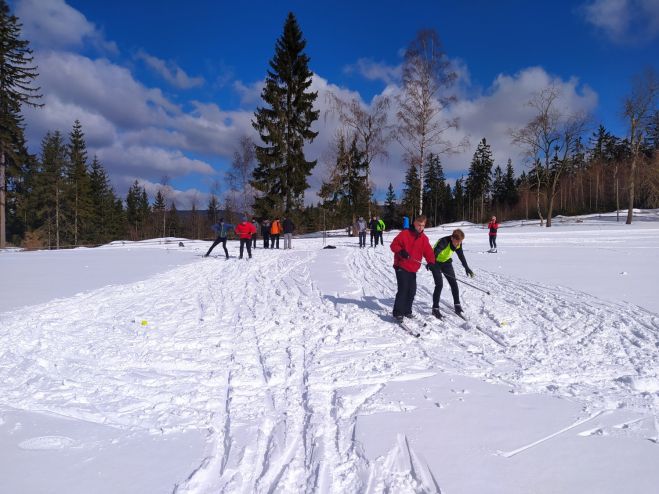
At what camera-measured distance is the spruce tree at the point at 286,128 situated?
27672mm

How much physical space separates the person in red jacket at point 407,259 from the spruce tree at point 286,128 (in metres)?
22.3

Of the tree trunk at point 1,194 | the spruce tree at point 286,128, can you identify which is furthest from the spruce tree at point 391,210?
the tree trunk at point 1,194

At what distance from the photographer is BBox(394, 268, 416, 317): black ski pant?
6.07 meters

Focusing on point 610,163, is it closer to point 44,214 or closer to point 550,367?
point 550,367

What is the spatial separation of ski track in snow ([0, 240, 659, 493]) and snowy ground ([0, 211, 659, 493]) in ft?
0.07

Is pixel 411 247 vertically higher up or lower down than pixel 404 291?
higher up

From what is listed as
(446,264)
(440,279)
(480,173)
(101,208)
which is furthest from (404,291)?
(480,173)

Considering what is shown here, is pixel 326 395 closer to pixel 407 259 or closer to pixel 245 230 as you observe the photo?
pixel 407 259

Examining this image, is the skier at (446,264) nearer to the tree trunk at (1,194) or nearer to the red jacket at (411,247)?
the red jacket at (411,247)

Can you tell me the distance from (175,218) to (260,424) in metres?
78.4

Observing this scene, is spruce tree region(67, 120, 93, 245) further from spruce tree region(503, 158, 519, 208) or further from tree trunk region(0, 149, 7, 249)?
spruce tree region(503, 158, 519, 208)

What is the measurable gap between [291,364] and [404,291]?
8.21ft

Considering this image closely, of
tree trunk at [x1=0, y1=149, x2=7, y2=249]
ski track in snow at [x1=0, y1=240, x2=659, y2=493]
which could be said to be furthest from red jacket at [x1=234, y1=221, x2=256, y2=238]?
tree trunk at [x1=0, y1=149, x2=7, y2=249]

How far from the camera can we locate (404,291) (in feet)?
20.0
